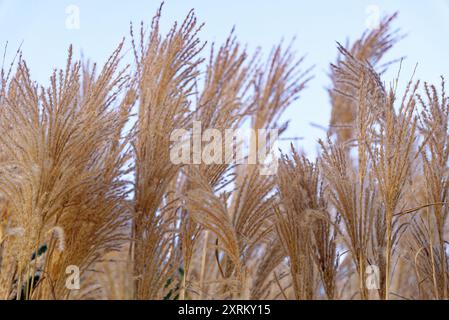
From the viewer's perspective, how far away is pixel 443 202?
1.95 metres

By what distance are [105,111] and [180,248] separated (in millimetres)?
613

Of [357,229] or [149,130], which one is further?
[149,130]

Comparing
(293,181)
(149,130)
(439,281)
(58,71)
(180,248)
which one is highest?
(58,71)

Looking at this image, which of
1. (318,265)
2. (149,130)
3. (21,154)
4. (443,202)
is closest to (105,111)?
(149,130)

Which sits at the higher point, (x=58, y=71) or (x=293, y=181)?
(x=58, y=71)

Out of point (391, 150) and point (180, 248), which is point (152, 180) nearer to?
point (180, 248)

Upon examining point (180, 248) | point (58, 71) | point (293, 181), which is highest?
point (58, 71)

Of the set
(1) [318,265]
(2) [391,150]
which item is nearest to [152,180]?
(1) [318,265]

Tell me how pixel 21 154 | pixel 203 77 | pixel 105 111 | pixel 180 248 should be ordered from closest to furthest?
pixel 21 154
pixel 105 111
pixel 180 248
pixel 203 77

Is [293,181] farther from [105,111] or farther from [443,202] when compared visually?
[105,111]

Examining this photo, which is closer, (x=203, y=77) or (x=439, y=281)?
(x=439, y=281)

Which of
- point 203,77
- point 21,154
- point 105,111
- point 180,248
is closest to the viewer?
point 21,154

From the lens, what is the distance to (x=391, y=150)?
186cm

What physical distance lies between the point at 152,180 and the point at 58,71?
44 centimetres
